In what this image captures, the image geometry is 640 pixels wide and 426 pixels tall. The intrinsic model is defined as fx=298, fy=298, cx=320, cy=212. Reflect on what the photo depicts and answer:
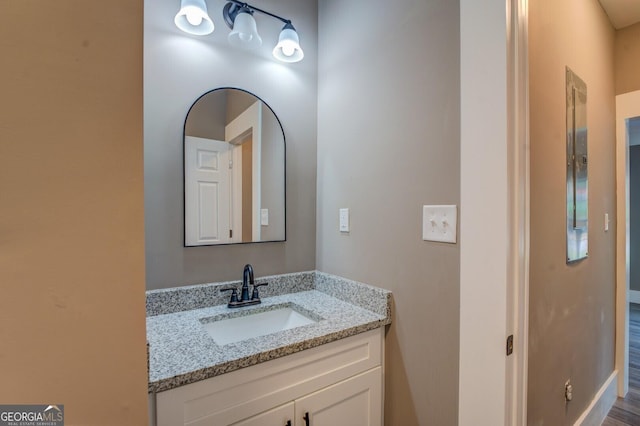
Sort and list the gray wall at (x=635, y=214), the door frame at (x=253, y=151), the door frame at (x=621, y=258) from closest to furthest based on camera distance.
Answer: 1. the door frame at (x=253, y=151)
2. the door frame at (x=621, y=258)
3. the gray wall at (x=635, y=214)

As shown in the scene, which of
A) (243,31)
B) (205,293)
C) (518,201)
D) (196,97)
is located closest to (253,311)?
(205,293)

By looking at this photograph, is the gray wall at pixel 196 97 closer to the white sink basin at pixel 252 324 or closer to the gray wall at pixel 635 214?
the white sink basin at pixel 252 324

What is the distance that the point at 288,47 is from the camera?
5.01 feet

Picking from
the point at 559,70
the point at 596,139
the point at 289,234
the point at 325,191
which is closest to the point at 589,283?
the point at 596,139

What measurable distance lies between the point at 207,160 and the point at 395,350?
3.92 ft

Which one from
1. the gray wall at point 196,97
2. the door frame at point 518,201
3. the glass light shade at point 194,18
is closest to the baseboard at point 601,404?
the door frame at point 518,201

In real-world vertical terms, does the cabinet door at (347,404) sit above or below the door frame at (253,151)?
below

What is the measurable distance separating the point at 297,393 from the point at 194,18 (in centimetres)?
155

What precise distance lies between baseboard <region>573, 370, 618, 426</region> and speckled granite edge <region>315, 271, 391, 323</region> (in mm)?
1195

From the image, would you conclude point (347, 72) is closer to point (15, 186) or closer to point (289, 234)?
point (289, 234)

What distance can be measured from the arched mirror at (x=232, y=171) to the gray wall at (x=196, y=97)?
38mm

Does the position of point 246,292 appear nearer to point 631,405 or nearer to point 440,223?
point 440,223

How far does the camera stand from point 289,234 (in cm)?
164

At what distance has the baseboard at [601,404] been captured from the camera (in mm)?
1577
